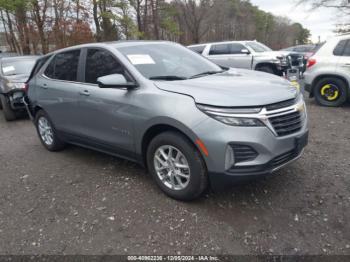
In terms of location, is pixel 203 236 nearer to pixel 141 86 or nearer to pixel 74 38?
pixel 141 86

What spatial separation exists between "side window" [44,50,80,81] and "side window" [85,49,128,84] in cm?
29

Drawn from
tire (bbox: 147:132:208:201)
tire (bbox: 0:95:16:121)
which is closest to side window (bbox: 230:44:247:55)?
tire (bbox: 0:95:16:121)

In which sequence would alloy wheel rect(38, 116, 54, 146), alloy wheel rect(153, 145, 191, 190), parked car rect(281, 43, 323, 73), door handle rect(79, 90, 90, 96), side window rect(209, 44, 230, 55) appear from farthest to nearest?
side window rect(209, 44, 230, 55) → parked car rect(281, 43, 323, 73) → alloy wheel rect(38, 116, 54, 146) → door handle rect(79, 90, 90, 96) → alloy wheel rect(153, 145, 191, 190)

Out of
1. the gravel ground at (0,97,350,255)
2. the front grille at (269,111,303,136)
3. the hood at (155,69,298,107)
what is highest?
the hood at (155,69,298,107)

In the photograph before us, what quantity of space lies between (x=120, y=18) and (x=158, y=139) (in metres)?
22.1

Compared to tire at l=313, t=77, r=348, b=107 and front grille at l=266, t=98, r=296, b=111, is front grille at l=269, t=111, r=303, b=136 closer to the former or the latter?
front grille at l=266, t=98, r=296, b=111

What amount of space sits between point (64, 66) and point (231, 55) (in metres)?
8.03

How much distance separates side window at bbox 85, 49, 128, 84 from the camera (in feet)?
10.9

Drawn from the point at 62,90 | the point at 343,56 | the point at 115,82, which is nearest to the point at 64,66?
the point at 62,90

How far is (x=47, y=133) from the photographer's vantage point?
15.8ft

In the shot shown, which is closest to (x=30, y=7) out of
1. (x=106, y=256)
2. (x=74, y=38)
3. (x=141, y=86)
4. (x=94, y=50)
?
(x=74, y=38)

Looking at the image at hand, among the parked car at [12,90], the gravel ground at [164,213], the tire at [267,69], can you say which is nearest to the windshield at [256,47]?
the tire at [267,69]

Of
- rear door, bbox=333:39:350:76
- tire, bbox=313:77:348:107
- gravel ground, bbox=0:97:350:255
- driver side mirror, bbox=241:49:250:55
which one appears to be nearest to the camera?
gravel ground, bbox=0:97:350:255

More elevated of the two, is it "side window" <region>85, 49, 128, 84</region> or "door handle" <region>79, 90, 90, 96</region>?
"side window" <region>85, 49, 128, 84</region>
